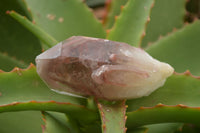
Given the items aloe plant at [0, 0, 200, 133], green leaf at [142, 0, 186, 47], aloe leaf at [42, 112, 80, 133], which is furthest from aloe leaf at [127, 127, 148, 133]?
green leaf at [142, 0, 186, 47]

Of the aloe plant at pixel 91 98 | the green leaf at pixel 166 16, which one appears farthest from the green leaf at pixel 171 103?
the green leaf at pixel 166 16

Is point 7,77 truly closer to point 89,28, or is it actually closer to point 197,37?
point 89,28

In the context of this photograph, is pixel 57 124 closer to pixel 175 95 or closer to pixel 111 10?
pixel 175 95

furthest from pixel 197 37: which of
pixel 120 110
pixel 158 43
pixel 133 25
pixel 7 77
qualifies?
pixel 7 77

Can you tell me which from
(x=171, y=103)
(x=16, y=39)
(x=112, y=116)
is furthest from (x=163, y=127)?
(x=16, y=39)

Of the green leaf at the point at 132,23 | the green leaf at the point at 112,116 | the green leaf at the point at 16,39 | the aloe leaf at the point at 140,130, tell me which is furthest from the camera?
the green leaf at the point at 16,39

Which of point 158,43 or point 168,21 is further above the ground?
point 168,21

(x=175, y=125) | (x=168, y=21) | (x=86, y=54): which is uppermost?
(x=168, y=21)

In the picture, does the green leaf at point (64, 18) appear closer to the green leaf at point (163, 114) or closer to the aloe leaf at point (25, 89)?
the aloe leaf at point (25, 89)
